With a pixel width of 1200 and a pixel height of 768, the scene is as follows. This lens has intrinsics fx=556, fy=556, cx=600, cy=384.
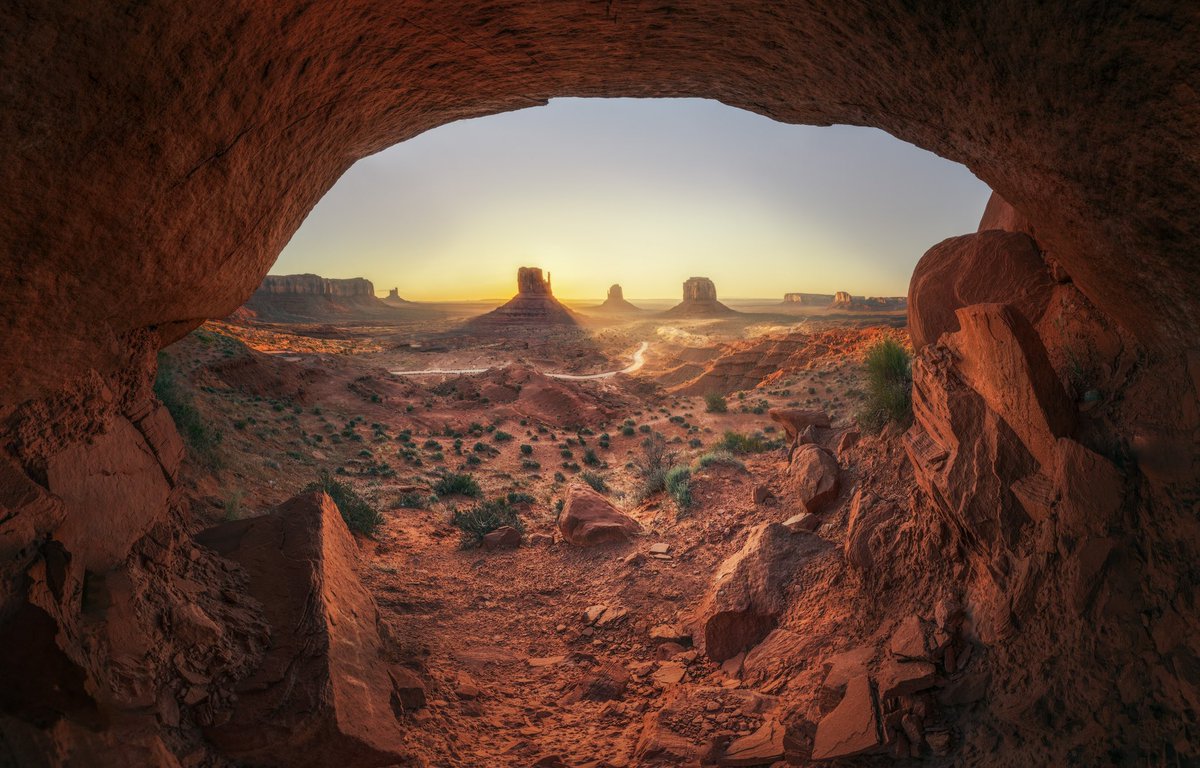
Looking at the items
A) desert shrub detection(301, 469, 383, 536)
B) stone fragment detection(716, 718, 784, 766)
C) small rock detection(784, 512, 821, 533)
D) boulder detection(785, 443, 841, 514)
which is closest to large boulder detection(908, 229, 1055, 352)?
boulder detection(785, 443, 841, 514)

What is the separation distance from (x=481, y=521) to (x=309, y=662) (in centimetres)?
583

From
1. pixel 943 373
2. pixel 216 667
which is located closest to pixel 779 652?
pixel 943 373

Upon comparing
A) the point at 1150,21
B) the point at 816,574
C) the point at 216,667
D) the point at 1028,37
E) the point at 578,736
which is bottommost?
the point at 578,736

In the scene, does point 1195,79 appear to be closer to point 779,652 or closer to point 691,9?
point 691,9

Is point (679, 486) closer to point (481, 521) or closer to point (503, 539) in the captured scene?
point (503, 539)

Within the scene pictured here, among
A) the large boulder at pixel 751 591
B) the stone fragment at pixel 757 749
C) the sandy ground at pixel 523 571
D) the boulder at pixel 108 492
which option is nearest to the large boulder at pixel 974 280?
the sandy ground at pixel 523 571

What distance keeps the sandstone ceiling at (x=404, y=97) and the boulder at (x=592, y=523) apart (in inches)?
237

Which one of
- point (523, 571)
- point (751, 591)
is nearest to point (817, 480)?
point (751, 591)

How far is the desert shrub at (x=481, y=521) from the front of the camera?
30.6 feet

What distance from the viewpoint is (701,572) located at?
7543 millimetres

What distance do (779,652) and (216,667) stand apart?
15.3ft

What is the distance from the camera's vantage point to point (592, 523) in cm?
903

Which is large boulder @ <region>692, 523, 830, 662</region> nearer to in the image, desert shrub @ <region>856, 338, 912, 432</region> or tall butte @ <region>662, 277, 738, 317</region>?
desert shrub @ <region>856, 338, 912, 432</region>

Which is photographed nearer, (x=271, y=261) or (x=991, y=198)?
(x=271, y=261)
